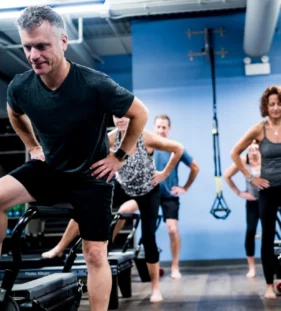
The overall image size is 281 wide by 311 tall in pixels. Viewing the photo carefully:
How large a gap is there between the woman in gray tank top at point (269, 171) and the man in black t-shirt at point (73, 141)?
1419 millimetres

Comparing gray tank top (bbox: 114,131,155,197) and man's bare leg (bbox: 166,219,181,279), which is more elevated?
gray tank top (bbox: 114,131,155,197)

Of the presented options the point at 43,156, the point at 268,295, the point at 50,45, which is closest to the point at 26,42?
the point at 50,45

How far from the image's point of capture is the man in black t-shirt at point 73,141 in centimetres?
211

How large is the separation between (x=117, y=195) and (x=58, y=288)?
1341 mm

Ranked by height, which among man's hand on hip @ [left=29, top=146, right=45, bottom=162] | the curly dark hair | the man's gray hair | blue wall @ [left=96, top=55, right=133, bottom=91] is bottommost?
man's hand on hip @ [left=29, top=146, right=45, bottom=162]

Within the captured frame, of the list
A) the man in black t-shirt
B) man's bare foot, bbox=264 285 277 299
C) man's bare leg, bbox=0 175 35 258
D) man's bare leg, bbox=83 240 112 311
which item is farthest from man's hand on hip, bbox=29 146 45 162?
man's bare foot, bbox=264 285 277 299

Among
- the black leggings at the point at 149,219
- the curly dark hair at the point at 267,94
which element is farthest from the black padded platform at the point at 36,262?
the curly dark hair at the point at 267,94

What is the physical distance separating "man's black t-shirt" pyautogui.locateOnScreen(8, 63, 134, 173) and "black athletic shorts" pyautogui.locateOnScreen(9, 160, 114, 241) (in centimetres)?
5

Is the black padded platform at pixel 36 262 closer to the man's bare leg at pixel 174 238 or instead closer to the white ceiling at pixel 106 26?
the man's bare leg at pixel 174 238

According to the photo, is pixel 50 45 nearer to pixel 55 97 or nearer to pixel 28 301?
pixel 55 97

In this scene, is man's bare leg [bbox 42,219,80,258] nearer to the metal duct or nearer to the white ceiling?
the white ceiling

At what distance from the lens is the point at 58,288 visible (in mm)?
2521

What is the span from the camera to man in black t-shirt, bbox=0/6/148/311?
6.93ft

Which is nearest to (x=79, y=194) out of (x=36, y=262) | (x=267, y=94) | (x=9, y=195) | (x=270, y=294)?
(x=9, y=195)
